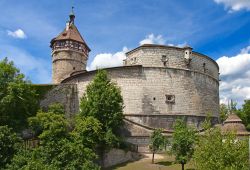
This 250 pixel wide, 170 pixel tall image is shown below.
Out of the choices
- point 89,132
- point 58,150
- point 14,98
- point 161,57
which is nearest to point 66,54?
point 161,57

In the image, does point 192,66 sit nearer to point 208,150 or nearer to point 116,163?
point 116,163

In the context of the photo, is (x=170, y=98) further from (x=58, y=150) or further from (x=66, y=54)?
(x=66, y=54)

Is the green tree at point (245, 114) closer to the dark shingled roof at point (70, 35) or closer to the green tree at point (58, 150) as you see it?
the dark shingled roof at point (70, 35)

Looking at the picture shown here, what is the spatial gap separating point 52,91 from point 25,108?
24.9ft

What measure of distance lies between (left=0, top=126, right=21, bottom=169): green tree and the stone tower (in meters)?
27.3

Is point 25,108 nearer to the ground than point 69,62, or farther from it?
nearer to the ground

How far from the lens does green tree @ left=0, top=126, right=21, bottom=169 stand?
3073 cm

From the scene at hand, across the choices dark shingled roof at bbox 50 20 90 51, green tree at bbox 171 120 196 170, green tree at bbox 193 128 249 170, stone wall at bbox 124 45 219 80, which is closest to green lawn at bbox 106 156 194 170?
green tree at bbox 171 120 196 170

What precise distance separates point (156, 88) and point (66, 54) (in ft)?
63.4

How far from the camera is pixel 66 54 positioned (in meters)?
59.4

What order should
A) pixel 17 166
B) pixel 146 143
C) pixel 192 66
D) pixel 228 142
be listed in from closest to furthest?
pixel 228 142 < pixel 17 166 < pixel 146 143 < pixel 192 66

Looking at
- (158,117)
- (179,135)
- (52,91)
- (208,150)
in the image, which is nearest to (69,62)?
(52,91)

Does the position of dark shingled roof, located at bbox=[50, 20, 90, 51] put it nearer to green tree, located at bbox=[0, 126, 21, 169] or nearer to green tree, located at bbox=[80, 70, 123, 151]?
green tree, located at bbox=[80, 70, 123, 151]

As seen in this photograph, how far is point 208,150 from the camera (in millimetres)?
21422
